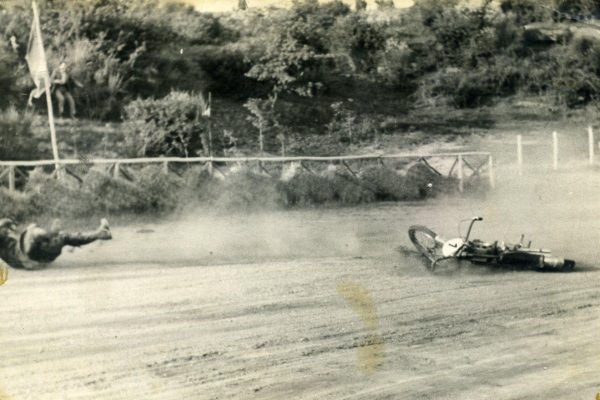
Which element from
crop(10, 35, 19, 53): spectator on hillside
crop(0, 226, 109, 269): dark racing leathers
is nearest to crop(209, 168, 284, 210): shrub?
crop(0, 226, 109, 269): dark racing leathers

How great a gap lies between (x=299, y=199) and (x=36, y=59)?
46.8 inches

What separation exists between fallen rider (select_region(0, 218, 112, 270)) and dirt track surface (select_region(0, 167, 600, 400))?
52mm

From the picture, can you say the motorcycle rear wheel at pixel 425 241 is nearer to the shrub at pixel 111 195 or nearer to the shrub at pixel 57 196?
the shrub at pixel 111 195

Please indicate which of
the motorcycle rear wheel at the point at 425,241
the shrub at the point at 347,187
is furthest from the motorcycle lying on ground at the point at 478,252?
the shrub at the point at 347,187

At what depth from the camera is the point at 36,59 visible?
2865 millimetres

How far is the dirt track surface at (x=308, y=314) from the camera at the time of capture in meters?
2.73

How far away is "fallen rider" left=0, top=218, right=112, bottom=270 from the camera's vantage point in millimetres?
2783

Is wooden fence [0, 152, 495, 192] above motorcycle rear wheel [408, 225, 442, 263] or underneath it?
above

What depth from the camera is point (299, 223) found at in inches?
120

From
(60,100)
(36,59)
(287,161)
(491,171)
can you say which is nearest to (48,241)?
(60,100)

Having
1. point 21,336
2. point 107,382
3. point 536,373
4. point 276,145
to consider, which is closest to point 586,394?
point 536,373

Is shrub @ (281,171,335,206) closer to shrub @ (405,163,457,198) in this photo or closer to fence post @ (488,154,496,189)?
shrub @ (405,163,457,198)

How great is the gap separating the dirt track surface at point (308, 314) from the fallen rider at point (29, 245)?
5 centimetres

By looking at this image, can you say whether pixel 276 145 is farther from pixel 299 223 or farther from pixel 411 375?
pixel 411 375
